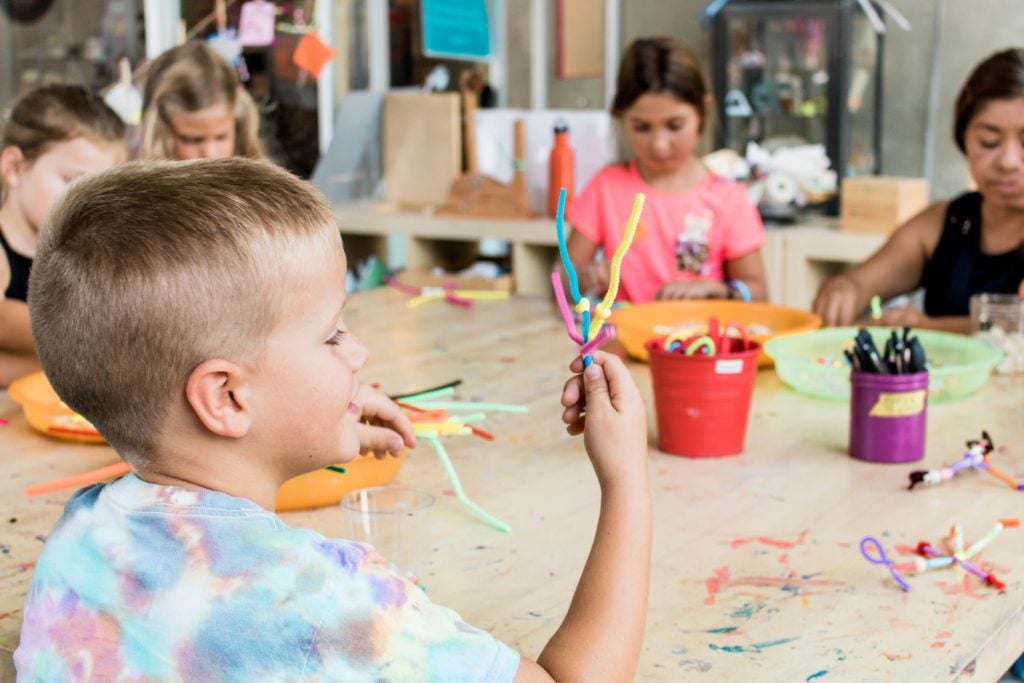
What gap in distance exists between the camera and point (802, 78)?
4.52 m

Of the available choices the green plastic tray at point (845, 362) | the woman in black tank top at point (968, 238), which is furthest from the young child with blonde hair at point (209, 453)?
the woman in black tank top at point (968, 238)

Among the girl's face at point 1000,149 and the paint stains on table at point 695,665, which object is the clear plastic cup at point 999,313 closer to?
the girl's face at point 1000,149

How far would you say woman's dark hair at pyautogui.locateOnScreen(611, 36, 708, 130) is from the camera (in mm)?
2982

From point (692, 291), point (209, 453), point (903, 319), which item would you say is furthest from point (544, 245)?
point (209, 453)

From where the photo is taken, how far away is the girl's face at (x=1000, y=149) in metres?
2.43

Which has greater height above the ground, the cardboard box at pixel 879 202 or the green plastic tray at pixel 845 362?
the cardboard box at pixel 879 202

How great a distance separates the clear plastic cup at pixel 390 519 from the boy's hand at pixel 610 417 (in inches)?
12.0

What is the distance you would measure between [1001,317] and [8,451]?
5.56ft

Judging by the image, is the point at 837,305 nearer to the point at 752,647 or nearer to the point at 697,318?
the point at 697,318

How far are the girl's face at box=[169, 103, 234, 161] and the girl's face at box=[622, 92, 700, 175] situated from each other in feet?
3.21

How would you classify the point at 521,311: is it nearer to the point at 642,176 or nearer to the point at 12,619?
the point at 642,176

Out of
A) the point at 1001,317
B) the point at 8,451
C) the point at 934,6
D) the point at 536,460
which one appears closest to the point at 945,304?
the point at 1001,317

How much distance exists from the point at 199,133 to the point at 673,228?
117 cm

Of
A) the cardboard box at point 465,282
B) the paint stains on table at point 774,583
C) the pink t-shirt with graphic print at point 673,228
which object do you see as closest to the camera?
the paint stains on table at point 774,583
